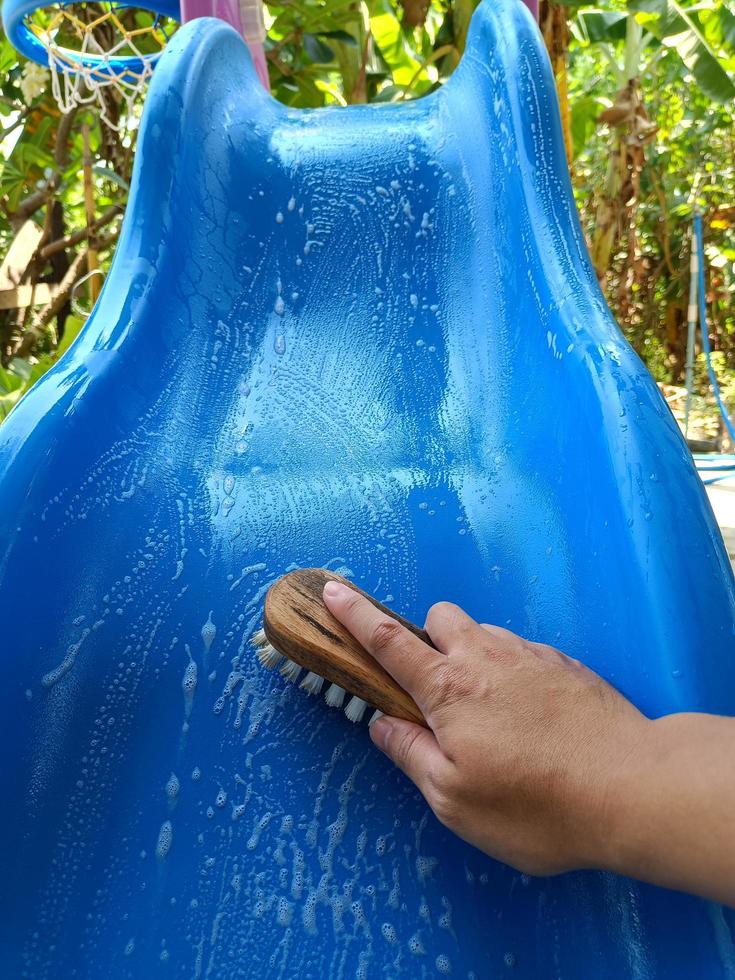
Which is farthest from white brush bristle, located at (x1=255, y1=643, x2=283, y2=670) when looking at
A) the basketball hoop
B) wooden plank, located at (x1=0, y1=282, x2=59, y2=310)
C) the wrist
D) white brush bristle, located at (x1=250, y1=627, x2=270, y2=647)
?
wooden plank, located at (x1=0, y1=282, x2=59, y2=310)

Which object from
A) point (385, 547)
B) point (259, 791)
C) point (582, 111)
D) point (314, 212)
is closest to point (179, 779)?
point (259, 791)

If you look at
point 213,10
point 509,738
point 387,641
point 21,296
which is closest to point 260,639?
point 387,641

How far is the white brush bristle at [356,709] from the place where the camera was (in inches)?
24.6

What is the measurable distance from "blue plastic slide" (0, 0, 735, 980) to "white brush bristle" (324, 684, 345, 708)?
27mm

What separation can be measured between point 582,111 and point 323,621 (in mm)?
2855

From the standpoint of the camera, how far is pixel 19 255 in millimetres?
2852

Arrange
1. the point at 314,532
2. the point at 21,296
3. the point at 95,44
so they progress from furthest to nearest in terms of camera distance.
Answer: the point at 21,296 < the point at 95,44 < the point at 314,532

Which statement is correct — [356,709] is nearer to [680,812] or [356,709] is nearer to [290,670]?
[290,670]

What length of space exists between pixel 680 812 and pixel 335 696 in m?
0.28

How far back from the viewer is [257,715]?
0.66m

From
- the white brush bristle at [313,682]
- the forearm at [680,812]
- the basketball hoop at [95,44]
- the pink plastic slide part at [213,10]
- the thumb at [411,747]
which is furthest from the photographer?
the basketball hoop at [95,44]

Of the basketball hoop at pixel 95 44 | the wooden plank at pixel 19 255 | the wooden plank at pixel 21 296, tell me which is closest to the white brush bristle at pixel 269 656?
the basketball hoop at pixel 95 44

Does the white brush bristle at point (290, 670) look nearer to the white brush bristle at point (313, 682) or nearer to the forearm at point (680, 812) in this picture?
the white brush bristle at point (313, 682)

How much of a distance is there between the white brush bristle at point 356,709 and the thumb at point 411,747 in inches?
0.9
